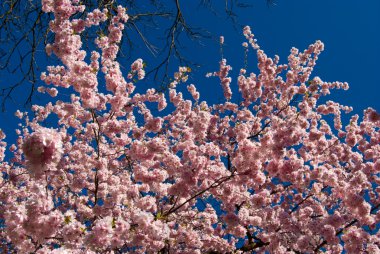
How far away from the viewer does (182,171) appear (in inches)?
190

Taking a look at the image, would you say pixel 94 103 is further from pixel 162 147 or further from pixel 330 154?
pixel 330 154

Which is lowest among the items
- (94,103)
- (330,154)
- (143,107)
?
(94,103)

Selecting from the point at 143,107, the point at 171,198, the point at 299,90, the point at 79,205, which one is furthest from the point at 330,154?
the point at 79,205

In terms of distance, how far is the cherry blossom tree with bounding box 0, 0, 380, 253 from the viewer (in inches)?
145

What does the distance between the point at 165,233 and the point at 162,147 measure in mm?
1295

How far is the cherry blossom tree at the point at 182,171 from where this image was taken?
369 centimetres

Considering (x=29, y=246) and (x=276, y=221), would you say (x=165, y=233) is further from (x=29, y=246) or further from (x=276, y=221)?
(x=276, y=221)

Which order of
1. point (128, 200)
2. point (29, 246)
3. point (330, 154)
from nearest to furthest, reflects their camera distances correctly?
point (29, 246), point (128, 200), point (330, 154)

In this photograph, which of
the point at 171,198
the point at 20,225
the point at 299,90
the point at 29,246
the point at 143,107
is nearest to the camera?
the point at 20,225

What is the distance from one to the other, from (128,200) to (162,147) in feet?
5.18

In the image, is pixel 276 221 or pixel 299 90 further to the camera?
pixel 299 90

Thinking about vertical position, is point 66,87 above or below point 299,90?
below

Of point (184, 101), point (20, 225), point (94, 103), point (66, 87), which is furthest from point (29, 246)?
point (184, 101)

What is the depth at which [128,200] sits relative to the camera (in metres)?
5.95
